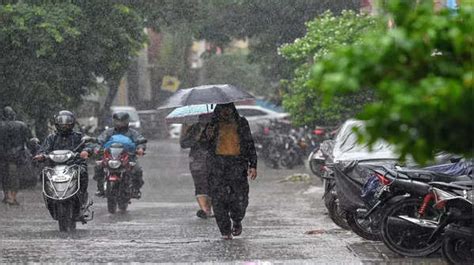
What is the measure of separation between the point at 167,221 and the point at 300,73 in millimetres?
8334

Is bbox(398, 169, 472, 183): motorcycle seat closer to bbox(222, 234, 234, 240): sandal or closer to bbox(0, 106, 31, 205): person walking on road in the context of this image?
bbox(222, 234, 234, 240): sandal

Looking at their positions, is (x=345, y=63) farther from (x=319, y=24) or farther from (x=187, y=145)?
(x=319, y=24)

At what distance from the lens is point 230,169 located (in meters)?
11.9

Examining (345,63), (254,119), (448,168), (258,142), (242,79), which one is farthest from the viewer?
(242,79)

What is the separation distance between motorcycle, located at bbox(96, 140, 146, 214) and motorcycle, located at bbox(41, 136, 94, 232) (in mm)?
2018

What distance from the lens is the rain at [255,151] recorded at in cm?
348

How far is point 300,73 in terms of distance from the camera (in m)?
22.0

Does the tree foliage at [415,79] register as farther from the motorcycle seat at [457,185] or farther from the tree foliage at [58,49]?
the tree foliage at [58,49]

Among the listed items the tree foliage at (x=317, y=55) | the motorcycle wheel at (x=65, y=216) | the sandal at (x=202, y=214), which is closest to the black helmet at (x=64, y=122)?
the motorcycle wheel at (x=65, y=216)

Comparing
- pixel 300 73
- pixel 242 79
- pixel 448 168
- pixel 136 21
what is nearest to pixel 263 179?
pixel 300 73

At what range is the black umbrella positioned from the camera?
12.4m

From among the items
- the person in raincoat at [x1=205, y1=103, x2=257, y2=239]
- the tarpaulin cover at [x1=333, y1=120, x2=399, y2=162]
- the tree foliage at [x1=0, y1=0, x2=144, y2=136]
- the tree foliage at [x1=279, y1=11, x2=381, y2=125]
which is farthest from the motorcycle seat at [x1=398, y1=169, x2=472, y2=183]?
the tree foliage at [x1=279, y1=11, x2=381, y2=125]

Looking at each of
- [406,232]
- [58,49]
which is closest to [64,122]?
[406,232]

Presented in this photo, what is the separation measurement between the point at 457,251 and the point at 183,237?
398 cm
